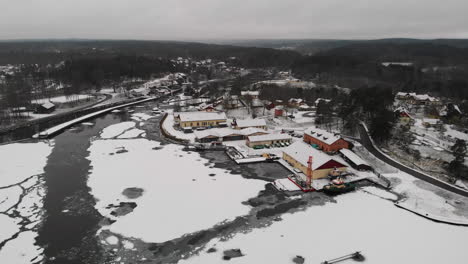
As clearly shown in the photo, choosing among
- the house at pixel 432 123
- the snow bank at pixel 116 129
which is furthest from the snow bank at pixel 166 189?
the house at pixel 432 123

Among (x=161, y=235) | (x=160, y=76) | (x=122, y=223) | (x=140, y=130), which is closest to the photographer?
(x=161, y=235)

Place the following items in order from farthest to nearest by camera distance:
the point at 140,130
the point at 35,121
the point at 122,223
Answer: the point at 35,121 < the point at 140,130 < the point at 122,223

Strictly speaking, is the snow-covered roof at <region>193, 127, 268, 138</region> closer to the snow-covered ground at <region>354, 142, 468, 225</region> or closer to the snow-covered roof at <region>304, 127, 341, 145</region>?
the snow-covered roof at <region>304, 127, 341, 145</region>

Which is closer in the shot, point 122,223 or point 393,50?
point 122,223

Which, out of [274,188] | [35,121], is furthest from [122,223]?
[35,121]

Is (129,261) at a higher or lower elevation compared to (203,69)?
lower

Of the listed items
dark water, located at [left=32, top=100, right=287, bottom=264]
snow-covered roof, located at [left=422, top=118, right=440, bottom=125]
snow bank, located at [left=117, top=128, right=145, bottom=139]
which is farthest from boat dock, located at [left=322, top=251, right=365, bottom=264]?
snow-covered roof, located at [left=422, top=118, right=440, bottom=125]

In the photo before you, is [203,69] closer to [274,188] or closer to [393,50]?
[274,188]

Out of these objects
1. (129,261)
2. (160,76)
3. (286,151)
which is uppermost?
(160,76)

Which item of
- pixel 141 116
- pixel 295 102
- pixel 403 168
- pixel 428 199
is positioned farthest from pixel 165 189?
pixel 295 102
